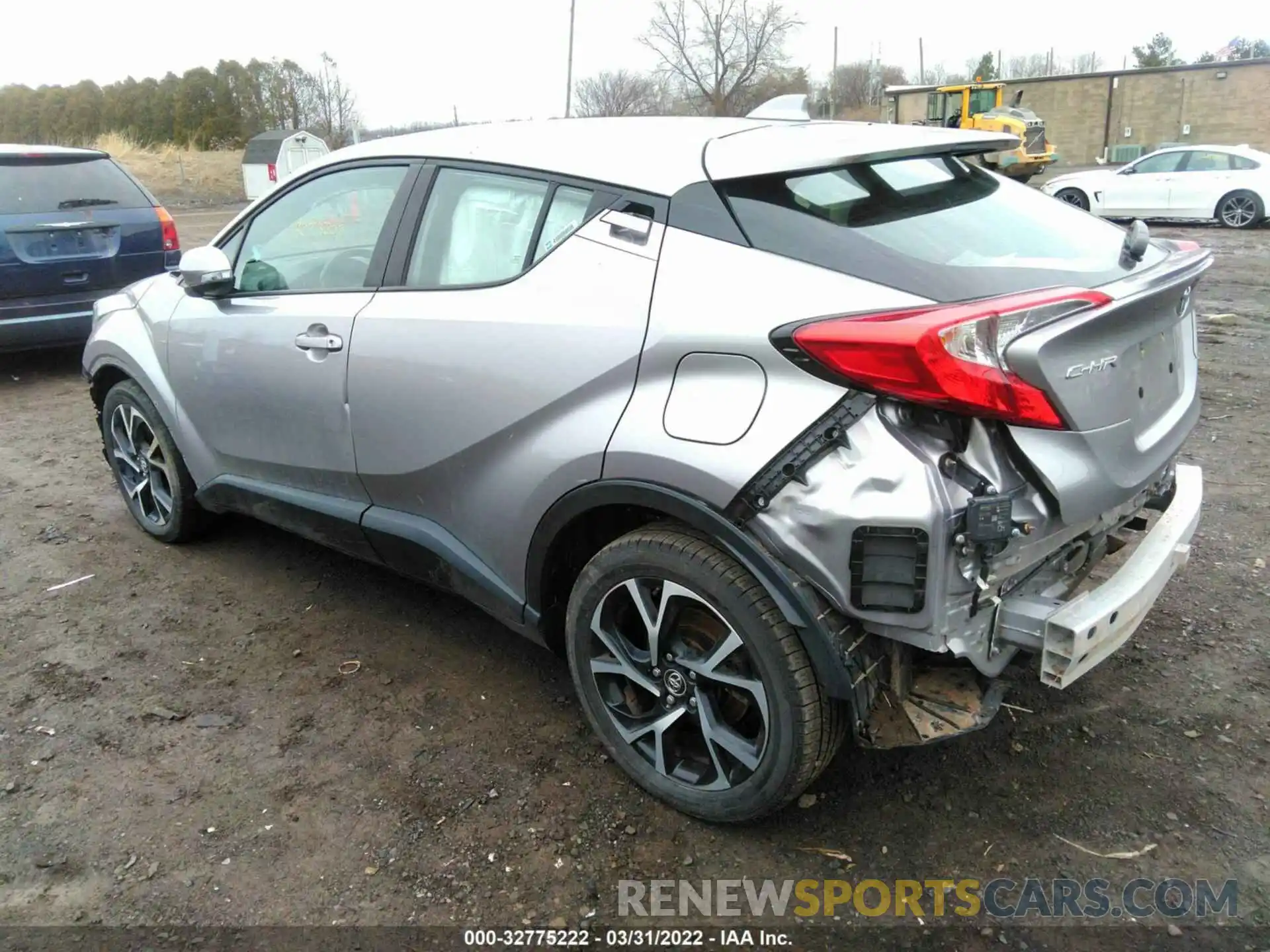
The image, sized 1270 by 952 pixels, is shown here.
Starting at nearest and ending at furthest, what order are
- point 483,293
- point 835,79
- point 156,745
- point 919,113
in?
point 483,293 → point 156,745 → point 919,113 → point 835,79

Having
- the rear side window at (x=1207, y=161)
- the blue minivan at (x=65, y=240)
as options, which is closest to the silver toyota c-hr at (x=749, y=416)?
the blue minivan at (x=65, y=240)

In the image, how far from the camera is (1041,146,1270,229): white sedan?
1723cm

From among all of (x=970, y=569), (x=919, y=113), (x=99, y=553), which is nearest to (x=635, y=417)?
(x=970, y=569)

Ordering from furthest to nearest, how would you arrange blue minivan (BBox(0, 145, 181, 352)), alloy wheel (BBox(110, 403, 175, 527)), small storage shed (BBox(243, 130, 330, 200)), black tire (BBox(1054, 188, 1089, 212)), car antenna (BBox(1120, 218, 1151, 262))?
small storage shed (BBox(243, 130, 330, 200)) → black tire (BBox(1054, 188, 1089, 212)) → blue minivan (BBox(0, 145, 181, 352)) → alloy wheel (BBox(110, 403, 175, 527)) → car antenna (BBox(1120, 218, 1151, 262))

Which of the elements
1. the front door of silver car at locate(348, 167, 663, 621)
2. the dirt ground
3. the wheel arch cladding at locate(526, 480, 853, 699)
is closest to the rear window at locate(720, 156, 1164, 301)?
the front door of silver car at locate(348, 167, 663, 621)

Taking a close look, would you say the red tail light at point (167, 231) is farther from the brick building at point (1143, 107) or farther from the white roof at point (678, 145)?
the brick building at point (1143, 107)

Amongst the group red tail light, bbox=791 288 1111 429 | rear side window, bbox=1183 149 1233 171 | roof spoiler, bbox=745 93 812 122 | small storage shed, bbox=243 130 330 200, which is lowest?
red tail light, bbox=791 288 1111 429

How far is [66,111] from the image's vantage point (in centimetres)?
4978

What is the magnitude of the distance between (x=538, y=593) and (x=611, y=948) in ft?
3.19

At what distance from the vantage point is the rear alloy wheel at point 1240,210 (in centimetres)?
1727

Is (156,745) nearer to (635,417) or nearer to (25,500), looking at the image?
(635,417)

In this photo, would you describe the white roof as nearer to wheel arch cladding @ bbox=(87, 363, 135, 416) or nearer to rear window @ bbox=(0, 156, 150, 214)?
wheel arch cladding @ bbox=(87, 363, 135, 416)

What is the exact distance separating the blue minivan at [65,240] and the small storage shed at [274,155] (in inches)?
778

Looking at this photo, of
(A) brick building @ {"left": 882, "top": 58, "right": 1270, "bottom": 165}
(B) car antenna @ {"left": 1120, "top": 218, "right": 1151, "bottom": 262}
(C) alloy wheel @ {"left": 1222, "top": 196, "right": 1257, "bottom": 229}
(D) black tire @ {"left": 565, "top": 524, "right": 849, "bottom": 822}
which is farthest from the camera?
(A) brick building @ {"left": 882, "top": 58, "right": 1270, "bottom": 165}
